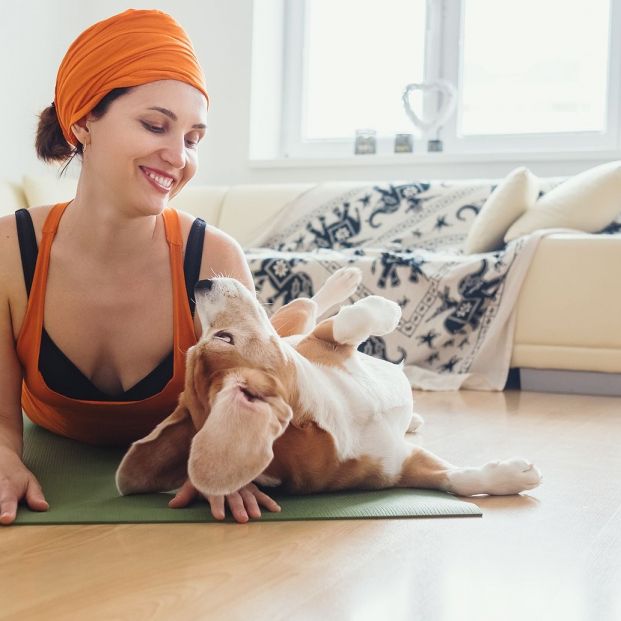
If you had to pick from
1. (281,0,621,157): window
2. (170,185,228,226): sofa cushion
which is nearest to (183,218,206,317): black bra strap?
(170,185,228,226): sofa cushion

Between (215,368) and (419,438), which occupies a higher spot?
(215,368)

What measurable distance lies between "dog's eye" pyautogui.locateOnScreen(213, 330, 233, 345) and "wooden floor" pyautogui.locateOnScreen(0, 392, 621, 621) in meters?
0.26

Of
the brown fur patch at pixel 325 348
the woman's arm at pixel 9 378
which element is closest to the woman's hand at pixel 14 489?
the woman's arm at pixel 9 378

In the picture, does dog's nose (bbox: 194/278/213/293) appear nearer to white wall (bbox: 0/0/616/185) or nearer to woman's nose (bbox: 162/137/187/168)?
woman's nose (bbox: 162/137/187/168)

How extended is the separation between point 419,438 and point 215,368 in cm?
87

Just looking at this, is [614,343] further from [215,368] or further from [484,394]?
[215,368]

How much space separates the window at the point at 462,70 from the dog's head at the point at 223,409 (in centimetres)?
359

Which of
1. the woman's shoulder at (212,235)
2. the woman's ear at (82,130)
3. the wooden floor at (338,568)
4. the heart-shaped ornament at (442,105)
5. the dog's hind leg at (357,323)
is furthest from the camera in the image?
the heart-shaped ornament at (442,105)

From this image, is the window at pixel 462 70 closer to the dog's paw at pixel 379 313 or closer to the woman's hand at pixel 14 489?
the dog's paw at pixel 379 313

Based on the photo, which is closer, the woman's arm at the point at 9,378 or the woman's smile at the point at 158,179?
the woman's arm at the point at 9,378

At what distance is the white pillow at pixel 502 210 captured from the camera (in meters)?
3.67

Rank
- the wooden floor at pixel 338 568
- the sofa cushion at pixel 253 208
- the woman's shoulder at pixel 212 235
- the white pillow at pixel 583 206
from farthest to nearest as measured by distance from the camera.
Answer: the sofa cushion at pixel 253 208, the white pillow at pixel 583 206, the woman's shoulder at pixel 212 235, the wooden floor at pixel 338 568

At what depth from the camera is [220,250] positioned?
1.71m

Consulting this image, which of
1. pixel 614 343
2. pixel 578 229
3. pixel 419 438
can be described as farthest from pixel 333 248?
pixel 419 438
